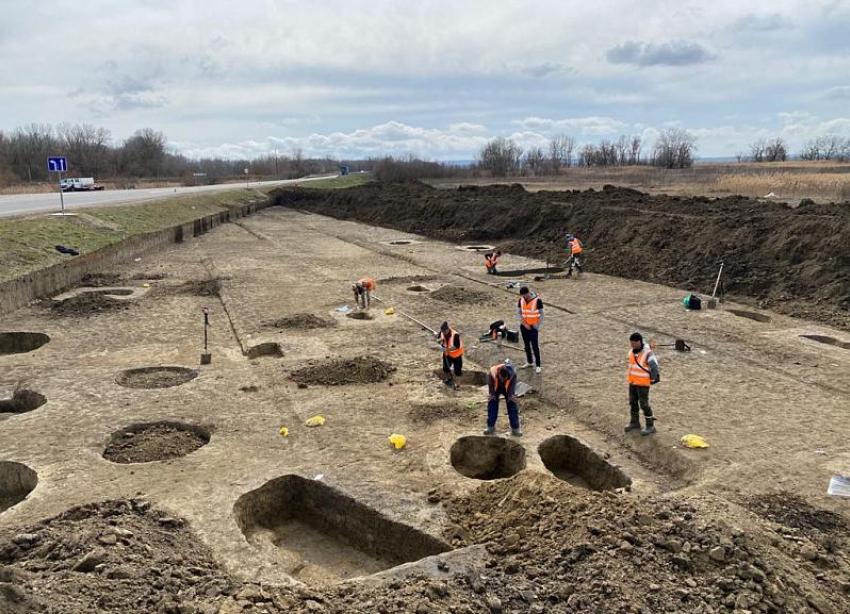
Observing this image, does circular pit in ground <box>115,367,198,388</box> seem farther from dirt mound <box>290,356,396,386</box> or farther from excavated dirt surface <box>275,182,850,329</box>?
excavated dirt surface <box>275,182,850,329</box>

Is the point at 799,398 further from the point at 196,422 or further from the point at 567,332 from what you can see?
the point at 196,422

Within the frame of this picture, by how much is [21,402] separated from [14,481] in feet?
8.79

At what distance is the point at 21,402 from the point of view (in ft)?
32.4

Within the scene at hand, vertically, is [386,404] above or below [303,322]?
below

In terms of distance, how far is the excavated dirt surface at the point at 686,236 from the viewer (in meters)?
16.8

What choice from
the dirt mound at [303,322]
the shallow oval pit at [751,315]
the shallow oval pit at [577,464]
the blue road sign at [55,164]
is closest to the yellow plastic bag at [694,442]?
the shallow oval pit at [577,464]

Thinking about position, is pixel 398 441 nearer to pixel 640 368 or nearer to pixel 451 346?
pixel 451 346

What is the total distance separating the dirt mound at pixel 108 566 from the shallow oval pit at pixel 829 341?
43.8 feet

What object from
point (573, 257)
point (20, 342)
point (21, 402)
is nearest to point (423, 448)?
point (21, 402)

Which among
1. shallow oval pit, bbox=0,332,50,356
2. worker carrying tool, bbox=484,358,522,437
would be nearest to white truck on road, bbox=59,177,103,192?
shallow oval pit, bbox=0,332,50,356

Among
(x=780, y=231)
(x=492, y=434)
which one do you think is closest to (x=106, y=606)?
(x=492, y=434)

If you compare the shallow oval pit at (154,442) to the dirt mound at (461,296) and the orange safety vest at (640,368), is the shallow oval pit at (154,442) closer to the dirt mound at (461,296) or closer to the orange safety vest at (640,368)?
the orange safety vest at (640,368)

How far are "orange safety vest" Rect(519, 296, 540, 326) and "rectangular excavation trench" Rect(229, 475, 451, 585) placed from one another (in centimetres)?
531

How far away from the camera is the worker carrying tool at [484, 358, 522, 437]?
8492mm
